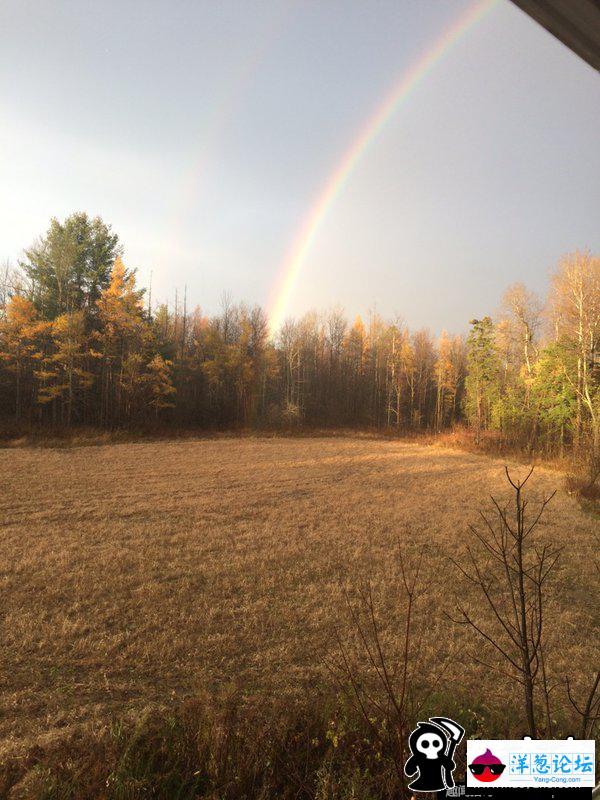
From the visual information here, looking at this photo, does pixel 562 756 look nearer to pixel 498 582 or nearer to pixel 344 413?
pixel 498 582

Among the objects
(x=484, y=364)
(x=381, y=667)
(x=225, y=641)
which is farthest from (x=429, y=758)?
(x=484, y=364)

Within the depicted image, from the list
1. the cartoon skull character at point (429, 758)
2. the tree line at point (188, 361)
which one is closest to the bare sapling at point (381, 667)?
the cartoon skull character at point (429, 758)

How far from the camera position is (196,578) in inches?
214

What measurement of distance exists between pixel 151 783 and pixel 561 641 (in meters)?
4.02

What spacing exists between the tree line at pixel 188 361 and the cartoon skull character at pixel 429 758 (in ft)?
59.6

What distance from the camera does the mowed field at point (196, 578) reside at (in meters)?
3.24

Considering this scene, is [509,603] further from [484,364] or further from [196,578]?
[484,364]

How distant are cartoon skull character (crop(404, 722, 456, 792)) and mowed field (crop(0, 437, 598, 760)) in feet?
6.96

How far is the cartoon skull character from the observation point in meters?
1.31

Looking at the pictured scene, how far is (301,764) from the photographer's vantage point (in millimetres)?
2186

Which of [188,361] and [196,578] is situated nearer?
[196,578]

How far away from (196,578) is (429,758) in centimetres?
469

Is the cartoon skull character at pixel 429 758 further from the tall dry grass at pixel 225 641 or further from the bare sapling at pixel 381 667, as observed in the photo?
the bare sapling at pixel 381 667

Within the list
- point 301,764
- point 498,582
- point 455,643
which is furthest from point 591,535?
point 301,764
